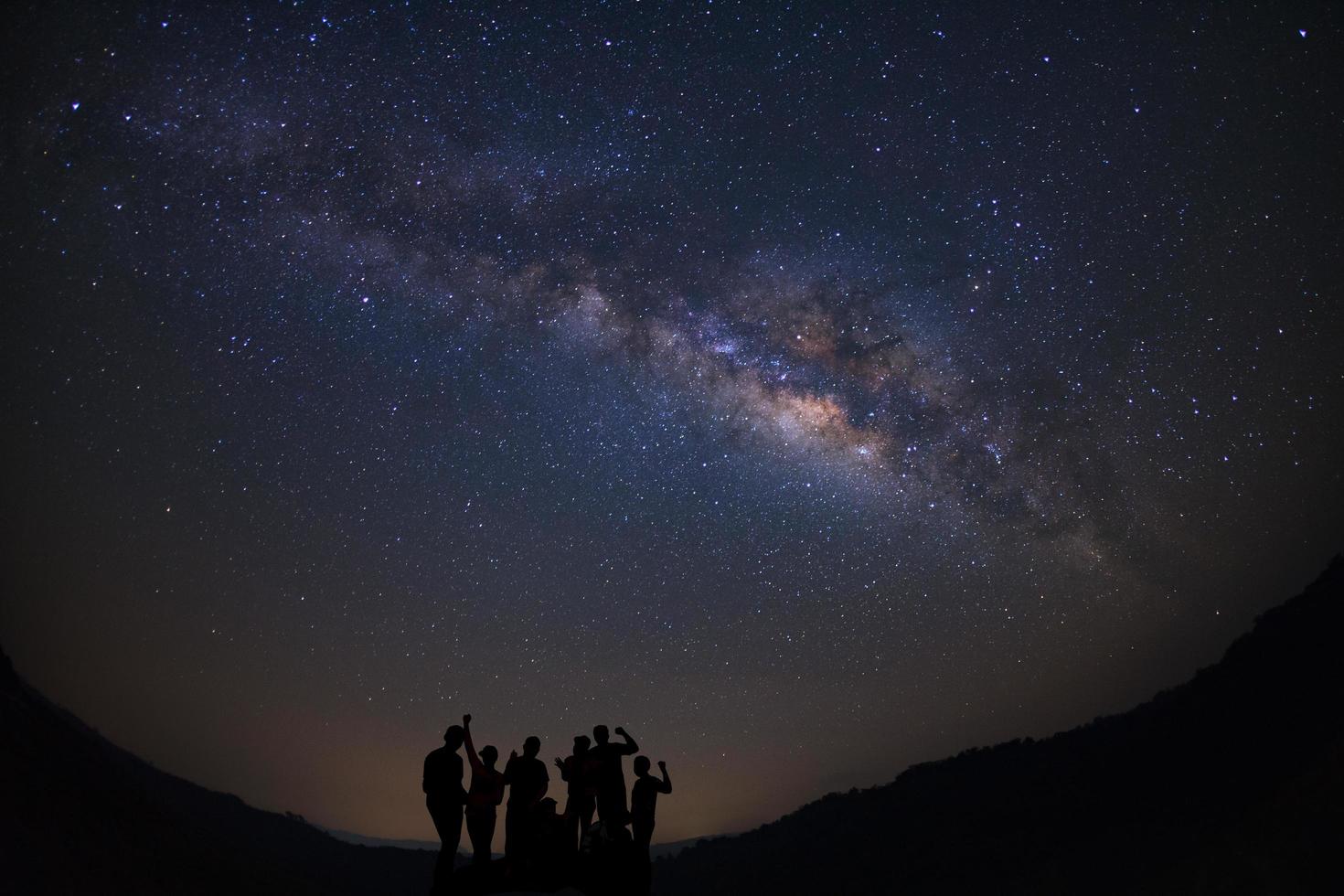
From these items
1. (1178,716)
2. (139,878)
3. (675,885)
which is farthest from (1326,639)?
(139,878)

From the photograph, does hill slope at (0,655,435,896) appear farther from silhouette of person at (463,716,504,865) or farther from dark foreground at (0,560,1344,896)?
silhouette of person at (463,716,504,865)

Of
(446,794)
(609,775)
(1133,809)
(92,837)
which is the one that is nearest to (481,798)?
(446,794)

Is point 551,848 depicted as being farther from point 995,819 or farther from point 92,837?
point 995,819

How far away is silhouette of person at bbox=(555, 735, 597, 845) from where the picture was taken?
7727 millimetres

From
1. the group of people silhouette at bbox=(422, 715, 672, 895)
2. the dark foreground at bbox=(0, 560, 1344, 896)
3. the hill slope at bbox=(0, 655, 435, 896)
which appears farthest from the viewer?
the dark foreground at bbox=(0, 560, 1344, 896)

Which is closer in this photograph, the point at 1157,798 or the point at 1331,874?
the point at 1331,874

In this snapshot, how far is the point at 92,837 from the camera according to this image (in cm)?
1962

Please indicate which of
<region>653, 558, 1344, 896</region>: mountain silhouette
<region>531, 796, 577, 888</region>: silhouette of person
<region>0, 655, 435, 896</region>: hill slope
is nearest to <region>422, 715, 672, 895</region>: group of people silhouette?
<region>531, 796, 577, 888</region>: silhouette of person

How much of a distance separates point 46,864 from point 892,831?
35718mm

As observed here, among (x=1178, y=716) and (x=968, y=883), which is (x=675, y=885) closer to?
(x=968, y=883)

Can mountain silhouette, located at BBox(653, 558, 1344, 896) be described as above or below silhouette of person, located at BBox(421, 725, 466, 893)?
below

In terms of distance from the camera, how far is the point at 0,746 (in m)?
20.9

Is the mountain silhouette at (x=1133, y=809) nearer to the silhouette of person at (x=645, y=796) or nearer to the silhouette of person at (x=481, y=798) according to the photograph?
the silhouette of person at (x=645, y=796)

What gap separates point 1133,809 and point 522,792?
3103 cm
